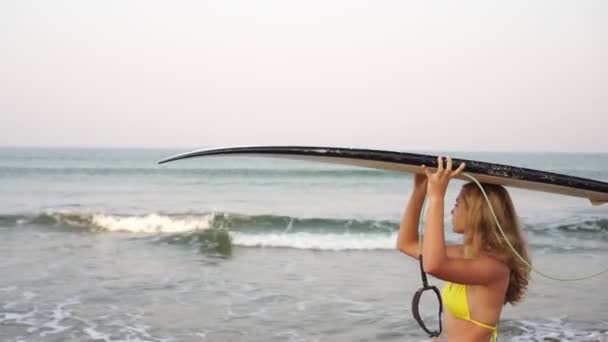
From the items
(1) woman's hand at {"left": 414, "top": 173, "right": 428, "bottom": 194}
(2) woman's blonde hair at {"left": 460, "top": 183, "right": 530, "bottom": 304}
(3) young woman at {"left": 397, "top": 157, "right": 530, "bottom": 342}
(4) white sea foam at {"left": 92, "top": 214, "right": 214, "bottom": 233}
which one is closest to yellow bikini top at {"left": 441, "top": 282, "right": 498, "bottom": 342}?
(3) young woman at {"left": 397, "top": 157, "right": 530, "bottom": 342}

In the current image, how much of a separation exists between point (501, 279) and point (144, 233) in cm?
1191

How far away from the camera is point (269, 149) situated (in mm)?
2150

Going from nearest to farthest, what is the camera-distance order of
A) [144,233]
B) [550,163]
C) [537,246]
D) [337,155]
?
[337,155] < [537,246] < [144,233] < [550,163]

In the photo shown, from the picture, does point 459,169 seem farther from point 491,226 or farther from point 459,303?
point 459,303

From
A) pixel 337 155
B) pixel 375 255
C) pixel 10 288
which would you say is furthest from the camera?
pixel 375 255

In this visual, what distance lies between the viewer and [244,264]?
391 inches

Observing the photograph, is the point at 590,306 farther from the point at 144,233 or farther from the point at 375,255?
the point at 144,233

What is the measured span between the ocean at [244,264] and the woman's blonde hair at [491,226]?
13.3 feet

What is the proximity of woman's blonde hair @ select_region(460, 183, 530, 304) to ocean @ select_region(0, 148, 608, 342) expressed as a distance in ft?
13.3

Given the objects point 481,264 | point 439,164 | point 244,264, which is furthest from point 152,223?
Result: point 439,164

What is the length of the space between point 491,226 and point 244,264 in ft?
25.9

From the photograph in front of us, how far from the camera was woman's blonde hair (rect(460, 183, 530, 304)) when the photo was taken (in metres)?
2.24

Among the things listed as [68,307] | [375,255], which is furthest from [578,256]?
[68,307]

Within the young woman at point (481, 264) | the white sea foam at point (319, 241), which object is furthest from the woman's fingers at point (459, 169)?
the white sea foam at point (319, 241)
